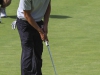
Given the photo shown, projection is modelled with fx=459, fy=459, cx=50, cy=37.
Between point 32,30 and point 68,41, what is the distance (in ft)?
11.3

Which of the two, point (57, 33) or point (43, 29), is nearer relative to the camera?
point (43, 29)

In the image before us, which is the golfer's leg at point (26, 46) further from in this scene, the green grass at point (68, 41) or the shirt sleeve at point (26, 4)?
the green grass at point (68, 41)

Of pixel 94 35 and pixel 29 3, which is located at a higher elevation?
pixel 29 3

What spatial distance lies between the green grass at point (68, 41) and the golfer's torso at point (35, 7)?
5.16 feet

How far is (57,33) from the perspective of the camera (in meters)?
10.3

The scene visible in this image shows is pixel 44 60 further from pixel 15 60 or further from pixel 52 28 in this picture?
pixel 52 28

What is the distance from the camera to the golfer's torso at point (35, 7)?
19.4 ft

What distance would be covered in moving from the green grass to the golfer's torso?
5.16 feet

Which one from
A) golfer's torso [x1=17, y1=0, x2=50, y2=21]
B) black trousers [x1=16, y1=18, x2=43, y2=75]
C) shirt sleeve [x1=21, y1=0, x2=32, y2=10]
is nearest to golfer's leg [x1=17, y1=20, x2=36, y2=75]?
black trousers [x1=16, y1=18, x2=43, y2=75]

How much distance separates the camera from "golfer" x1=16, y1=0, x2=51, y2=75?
5.98 m

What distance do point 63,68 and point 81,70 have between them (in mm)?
332

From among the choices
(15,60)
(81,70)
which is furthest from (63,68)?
(15,60)

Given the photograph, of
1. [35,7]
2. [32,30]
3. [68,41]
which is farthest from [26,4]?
[68,41]

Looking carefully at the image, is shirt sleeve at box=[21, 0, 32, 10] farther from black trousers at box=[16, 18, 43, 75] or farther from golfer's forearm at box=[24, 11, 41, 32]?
black trousers at box=[16, 18, 43, 75]
